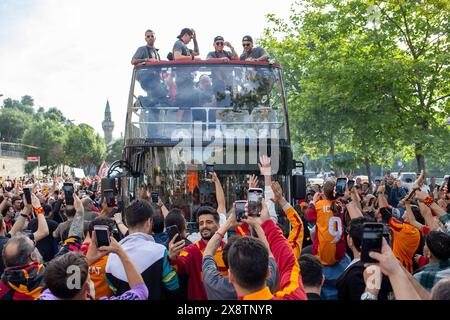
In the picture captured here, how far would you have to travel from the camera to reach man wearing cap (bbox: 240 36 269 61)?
8.19 meters

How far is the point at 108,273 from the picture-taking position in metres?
A: 3.37

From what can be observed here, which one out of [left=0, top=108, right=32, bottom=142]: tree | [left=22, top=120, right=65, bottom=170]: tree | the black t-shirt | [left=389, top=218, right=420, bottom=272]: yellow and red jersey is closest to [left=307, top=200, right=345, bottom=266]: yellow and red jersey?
[left=389, top=218, right=420, bottom=272]: yellow and red jersey

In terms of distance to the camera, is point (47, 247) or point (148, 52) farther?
point (148, 52)

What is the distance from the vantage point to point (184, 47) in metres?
8.20

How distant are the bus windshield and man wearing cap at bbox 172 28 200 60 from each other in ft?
0.72

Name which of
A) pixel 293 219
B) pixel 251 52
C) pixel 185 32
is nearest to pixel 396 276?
pixel 293 219

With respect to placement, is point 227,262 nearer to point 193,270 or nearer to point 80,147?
point 193,270

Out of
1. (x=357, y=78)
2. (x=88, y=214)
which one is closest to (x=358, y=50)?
(x=357, y=78)

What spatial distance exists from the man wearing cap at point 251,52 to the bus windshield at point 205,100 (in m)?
0.29

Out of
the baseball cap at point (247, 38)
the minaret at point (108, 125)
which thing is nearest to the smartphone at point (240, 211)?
the baseball cap at point (247, 38)

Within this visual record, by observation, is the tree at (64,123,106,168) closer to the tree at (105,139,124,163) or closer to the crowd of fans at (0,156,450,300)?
the tree at (105,139,124,163)

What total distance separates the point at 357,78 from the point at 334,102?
5.20ft

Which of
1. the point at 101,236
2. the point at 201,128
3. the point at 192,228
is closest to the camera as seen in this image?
the point at 101,236

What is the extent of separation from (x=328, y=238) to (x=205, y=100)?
3.39m
